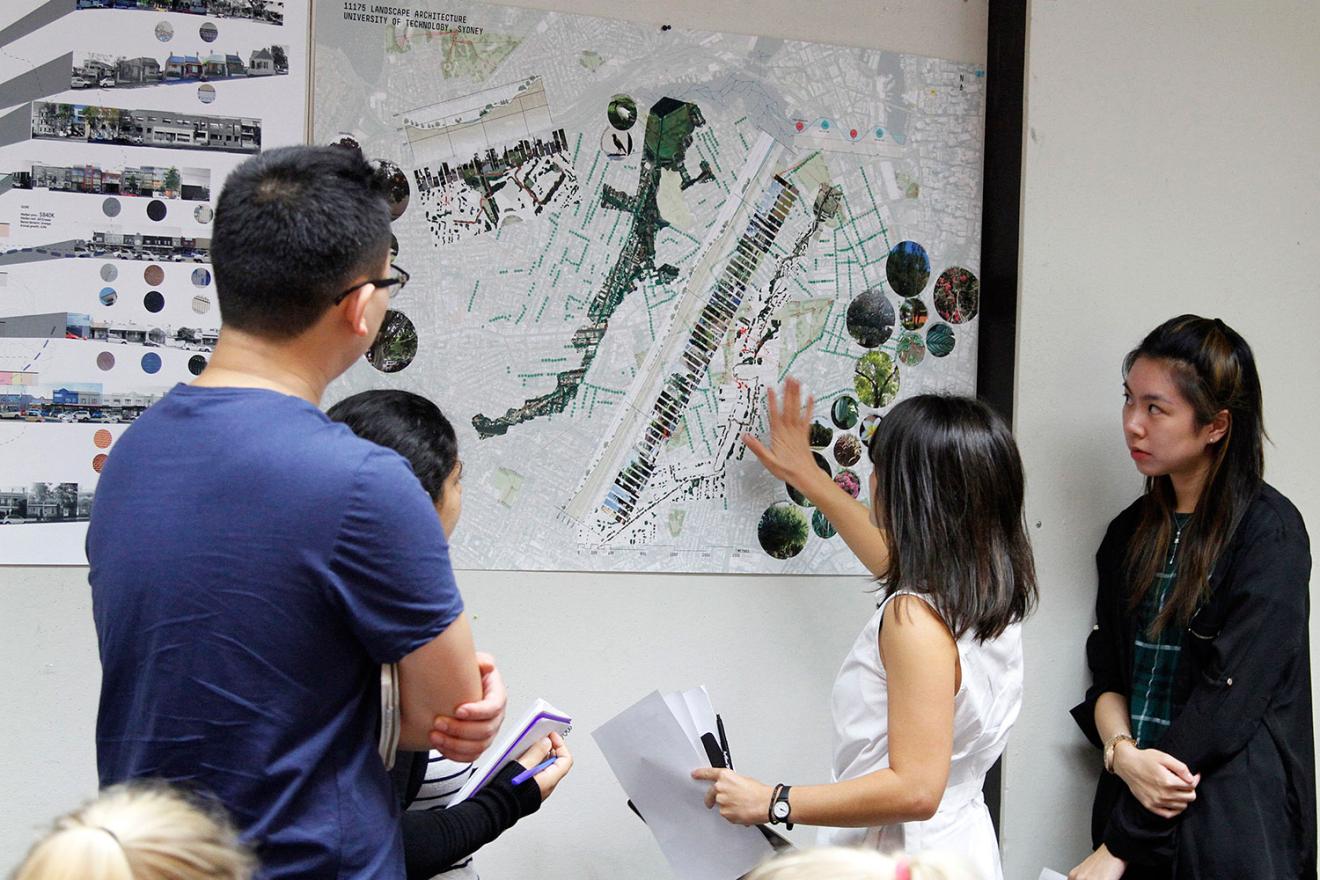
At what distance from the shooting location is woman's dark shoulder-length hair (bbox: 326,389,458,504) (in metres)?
1.43

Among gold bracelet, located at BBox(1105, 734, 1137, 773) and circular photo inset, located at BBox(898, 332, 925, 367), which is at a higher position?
circular photo inset, located at BBox(898, 332, 925, 367)

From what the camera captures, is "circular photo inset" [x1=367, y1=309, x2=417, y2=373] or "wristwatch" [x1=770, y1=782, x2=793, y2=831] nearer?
"wristwatch" [x1=770, y1=782, x2=793, y2=831]

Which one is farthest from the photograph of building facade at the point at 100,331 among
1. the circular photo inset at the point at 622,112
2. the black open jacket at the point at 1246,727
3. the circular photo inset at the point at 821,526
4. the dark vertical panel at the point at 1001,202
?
the black open jacket at the point at 1246,727

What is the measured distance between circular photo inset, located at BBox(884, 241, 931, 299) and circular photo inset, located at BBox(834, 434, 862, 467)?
1.07 feet

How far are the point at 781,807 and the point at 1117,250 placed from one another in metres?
1.50

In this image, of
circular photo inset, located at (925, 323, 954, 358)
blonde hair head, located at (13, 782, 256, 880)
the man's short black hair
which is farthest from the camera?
circular photo inset, located at (925, 323, 954, 358)

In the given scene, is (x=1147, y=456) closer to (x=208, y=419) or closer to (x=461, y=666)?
(x=461, y=666)

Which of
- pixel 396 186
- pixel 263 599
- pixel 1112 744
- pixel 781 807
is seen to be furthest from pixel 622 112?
pixel 1112 744

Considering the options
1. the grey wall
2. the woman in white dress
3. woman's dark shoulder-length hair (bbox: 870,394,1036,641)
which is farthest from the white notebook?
the grey wall

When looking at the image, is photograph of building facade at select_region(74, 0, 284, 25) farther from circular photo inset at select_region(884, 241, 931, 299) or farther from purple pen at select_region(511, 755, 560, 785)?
purple pen at select_region(511, 755, 560, 785)

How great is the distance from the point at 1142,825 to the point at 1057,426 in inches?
32.0

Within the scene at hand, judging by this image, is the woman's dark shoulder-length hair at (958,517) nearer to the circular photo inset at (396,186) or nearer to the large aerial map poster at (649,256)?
the large aerial map poster at (649,256)

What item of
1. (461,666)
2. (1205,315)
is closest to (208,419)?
(461,666)

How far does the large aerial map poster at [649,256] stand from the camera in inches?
86.0
